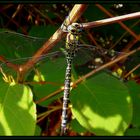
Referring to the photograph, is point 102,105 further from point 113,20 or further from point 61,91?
point 113,20

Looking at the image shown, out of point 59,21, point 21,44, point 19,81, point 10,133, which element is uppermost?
point 59,21

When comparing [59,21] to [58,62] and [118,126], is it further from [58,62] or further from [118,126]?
[118,126]

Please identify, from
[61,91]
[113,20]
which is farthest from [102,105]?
[113,20]

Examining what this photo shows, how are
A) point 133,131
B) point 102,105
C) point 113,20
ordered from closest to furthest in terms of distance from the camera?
1. point 113,20
2. point 102,105
3. point 133,131

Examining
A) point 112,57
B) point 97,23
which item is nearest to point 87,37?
point 112,57

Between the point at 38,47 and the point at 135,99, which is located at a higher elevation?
the point at 38,47

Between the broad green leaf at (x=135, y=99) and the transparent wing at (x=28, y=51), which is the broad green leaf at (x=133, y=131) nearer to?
the broad green leaf at (x=135, y=99)

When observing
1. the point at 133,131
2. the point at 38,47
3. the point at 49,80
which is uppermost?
the point at 38,47

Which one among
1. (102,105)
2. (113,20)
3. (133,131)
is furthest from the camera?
(133,131)
